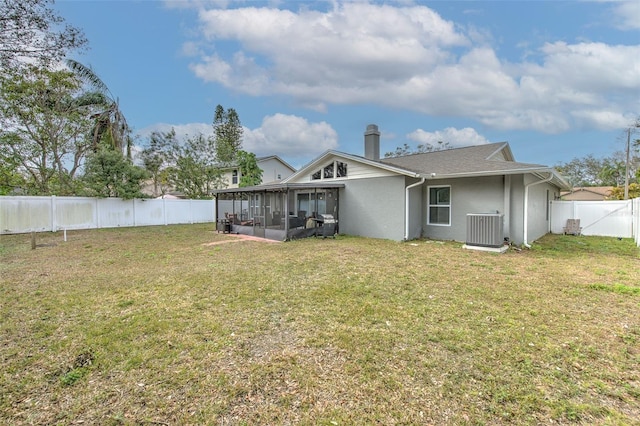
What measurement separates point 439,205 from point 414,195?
1.00 metres

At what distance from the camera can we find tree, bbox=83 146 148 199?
14836 mm

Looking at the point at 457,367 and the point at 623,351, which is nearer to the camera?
the point at 457,367

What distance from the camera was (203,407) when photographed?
2111mm

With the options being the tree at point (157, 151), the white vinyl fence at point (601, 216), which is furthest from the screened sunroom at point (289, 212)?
the tree at point (157, 151)

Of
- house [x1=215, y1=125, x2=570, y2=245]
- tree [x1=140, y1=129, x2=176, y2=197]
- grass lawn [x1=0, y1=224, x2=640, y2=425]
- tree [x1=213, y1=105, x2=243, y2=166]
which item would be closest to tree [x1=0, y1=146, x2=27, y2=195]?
tree [x1=140, y1=129, x2=176, y2=197]

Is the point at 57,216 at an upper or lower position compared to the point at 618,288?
upper

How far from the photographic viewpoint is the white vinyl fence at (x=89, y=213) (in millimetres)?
12516

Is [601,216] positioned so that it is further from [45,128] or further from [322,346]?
[45,128]

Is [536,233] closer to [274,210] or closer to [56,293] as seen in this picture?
[274,210]

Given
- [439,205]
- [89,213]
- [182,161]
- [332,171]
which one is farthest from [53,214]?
[439,205]

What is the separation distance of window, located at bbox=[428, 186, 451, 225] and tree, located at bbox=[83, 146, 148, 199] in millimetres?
14870

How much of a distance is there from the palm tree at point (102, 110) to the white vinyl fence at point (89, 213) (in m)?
3.69

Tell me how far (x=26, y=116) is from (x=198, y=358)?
1790 cm

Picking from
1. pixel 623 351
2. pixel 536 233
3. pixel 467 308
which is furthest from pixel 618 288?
pixel 536 233
